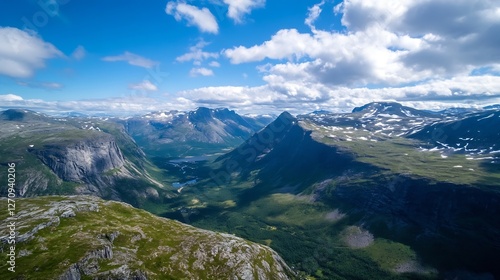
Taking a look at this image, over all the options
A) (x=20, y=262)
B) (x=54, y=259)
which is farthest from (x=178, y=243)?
(x=20, y=262)

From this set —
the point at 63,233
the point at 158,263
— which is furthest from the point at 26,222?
the point at 158,263

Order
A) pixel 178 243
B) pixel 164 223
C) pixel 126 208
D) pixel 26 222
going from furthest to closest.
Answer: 1. pixel 126 208
2. pixel 164 223
3. pixel 178 243
4. pixel 26 222

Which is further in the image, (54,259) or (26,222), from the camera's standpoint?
(26,222)

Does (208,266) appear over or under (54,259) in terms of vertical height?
under

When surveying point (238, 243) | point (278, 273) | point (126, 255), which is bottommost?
point (278, 273)

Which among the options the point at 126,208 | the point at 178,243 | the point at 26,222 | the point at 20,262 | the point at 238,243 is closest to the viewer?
the point at 20,262

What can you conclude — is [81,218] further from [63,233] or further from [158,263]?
[158,263]
